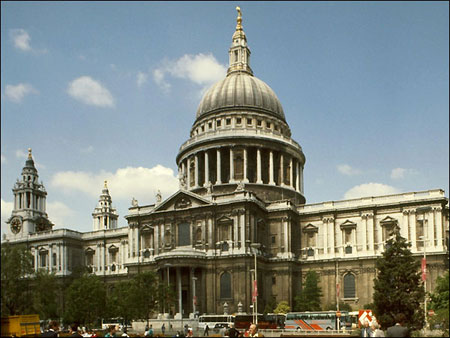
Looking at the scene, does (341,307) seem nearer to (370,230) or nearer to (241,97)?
(370,230)

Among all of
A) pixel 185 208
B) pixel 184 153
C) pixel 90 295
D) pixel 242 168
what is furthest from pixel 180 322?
pixel 184 153

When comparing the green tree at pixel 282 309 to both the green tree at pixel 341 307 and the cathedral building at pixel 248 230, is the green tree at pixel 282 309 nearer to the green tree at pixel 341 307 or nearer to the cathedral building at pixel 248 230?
the cathedral building at pixel 248 230

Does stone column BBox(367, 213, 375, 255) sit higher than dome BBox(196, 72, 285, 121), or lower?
lower

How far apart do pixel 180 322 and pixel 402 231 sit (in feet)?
118

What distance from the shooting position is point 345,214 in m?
92.9

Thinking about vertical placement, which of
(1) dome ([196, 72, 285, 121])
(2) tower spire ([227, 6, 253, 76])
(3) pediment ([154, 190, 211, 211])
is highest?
(2) tower spire ([227, 6, 253, 76])

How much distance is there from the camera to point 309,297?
85562mm

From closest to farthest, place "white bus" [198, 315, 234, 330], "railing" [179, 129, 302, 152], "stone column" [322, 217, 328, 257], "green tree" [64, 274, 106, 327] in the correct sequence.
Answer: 1. "green tree" [64, 274, 106, 327]
2. "white bus" [198, 315, 234, 330]
3. "stone column" [322, 217, 328, 257]
4. "railing" [179, 129, 302, 152]

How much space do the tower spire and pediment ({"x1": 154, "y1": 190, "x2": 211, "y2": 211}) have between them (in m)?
37.0

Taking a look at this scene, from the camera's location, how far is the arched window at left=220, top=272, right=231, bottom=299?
285 ft

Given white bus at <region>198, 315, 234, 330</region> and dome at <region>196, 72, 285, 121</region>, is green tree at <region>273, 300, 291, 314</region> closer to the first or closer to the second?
white bus at <region>198, 315, 234, 330</region>

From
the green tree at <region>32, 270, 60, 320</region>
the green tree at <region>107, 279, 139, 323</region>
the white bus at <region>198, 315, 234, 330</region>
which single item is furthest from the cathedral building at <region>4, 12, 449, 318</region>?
the green tree at <region>32, 270, 60, 320</region>

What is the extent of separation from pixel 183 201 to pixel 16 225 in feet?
146

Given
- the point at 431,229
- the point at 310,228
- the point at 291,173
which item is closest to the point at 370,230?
the point at 431,229
